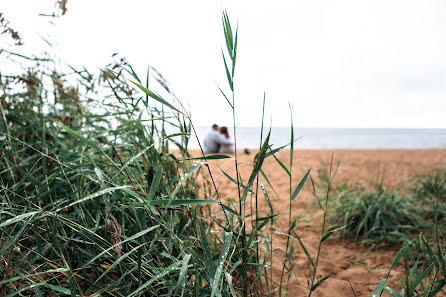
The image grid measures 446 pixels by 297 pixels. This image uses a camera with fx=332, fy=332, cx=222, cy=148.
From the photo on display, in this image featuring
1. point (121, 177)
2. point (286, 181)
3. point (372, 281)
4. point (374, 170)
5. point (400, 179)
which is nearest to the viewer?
point (121, 177)

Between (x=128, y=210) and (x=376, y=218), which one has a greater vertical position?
(x=128, y=210)

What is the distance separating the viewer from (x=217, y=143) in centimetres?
689

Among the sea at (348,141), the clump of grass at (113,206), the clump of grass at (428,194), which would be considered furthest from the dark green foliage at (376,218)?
the sea at (348,141)

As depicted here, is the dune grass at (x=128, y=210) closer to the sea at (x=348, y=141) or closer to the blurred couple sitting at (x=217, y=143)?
the blurred couple sitting at (x=217, y=143)

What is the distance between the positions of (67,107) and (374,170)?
4.21 m

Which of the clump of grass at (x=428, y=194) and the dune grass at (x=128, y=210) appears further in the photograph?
the clump of grass at (x=428, y=194)

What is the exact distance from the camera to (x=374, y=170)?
15.9 feet

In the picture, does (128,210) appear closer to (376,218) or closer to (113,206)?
(113,206)

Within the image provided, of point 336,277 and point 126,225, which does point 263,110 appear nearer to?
point 126,225

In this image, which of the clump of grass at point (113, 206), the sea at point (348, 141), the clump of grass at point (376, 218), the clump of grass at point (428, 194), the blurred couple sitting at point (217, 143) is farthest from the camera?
the sea at point (348, 141)

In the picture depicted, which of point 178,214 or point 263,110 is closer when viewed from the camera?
point 263,110

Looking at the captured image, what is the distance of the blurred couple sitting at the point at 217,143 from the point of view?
6.81m

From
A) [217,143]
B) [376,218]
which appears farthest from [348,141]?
[376,218]

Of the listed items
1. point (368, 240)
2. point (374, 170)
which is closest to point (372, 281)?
point (368, 240)
